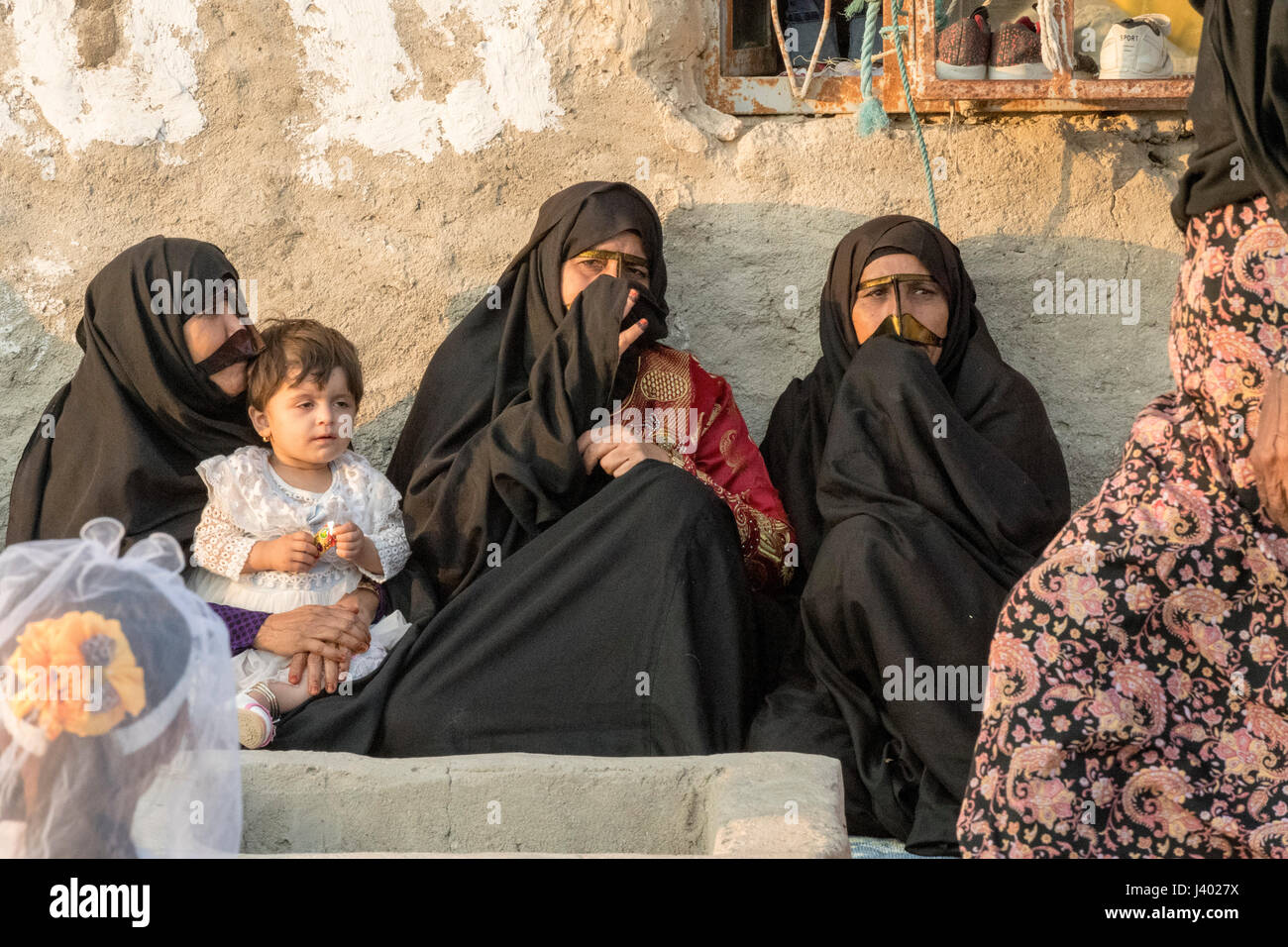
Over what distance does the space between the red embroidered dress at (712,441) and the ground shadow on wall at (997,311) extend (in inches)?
19.9

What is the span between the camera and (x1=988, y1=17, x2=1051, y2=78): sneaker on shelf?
435 cm

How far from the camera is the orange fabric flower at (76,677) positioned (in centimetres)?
197

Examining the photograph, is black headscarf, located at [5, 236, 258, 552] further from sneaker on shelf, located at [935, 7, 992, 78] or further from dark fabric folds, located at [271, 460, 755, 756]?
sneaker on shelf, located at [935, 7, 992, 78]

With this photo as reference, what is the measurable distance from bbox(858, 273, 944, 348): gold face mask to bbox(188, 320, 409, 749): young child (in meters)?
1.36

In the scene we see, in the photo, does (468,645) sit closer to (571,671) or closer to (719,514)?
(571,671)

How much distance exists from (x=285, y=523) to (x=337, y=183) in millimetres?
1462

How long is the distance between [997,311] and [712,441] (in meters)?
1.10

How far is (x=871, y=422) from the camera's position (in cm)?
374
